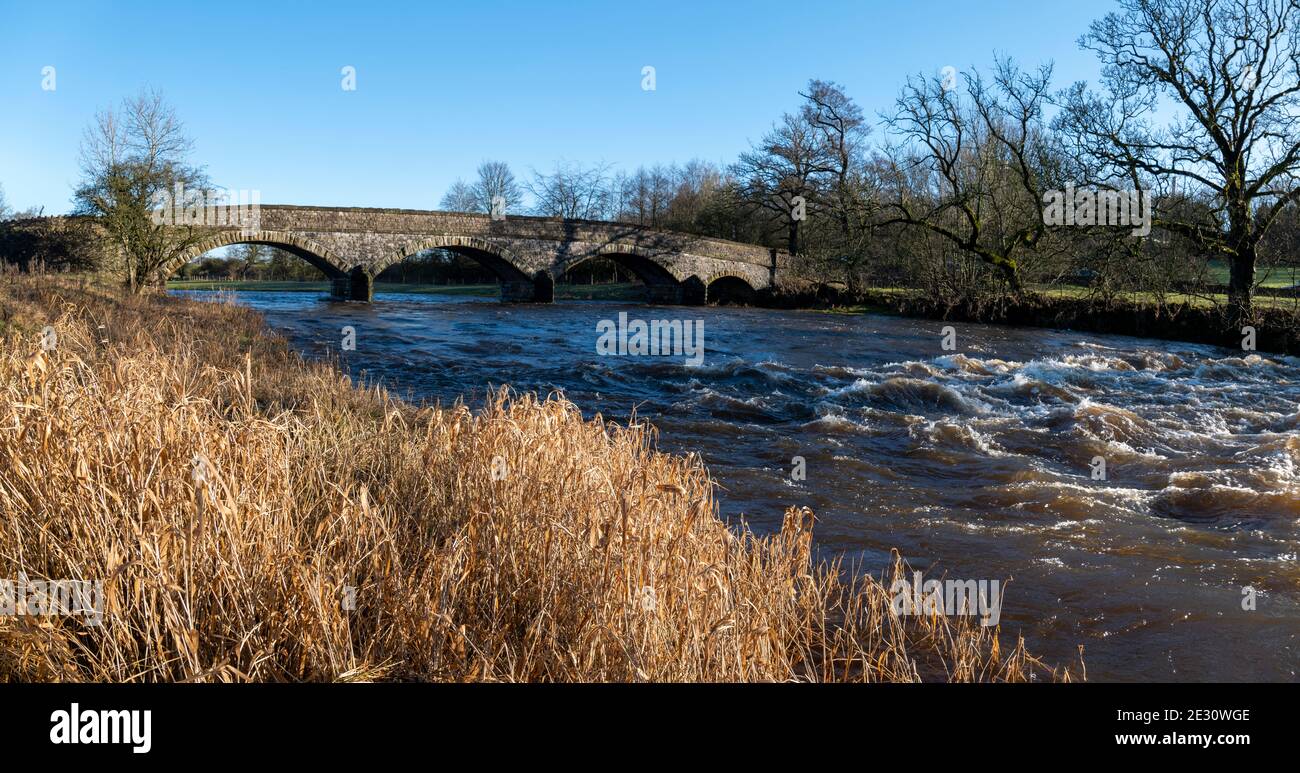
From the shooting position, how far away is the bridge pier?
32.7 metres

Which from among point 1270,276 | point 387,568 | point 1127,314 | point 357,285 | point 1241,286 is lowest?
point 387,568

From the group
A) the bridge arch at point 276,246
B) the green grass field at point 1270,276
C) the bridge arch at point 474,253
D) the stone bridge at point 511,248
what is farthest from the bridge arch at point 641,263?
the green grass field at point 1270,276

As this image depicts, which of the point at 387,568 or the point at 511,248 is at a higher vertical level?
the point at 511,248

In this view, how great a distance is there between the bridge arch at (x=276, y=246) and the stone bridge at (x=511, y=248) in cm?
4

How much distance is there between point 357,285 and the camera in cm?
3291

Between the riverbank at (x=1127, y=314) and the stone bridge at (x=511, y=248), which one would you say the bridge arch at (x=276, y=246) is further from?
the riverbank at (x=1127, y=314)

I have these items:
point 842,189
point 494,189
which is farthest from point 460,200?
point 842,189

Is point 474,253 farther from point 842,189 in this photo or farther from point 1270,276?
point 1270,276

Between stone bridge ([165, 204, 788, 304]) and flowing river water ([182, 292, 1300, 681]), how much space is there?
12.0 meters

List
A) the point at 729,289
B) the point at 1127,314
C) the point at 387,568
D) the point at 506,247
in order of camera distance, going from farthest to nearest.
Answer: the point at 729,289 < the point at 506,247 < the point at 1127,314 < the point at 387,568

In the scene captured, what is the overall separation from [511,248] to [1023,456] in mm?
29572

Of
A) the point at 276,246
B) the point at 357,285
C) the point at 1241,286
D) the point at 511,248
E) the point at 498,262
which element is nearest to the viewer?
the point at 1241,286
